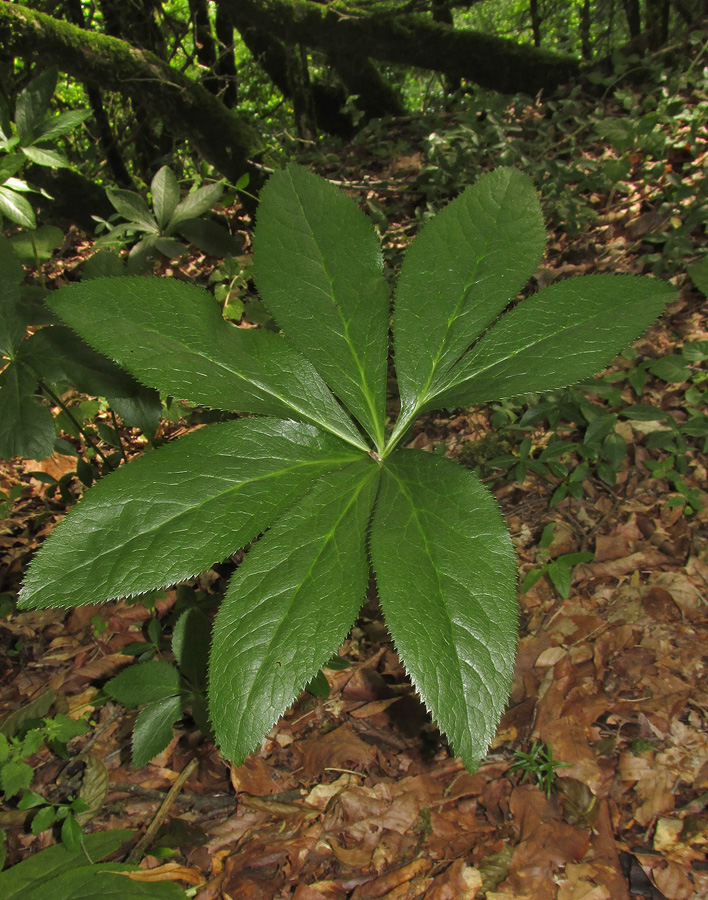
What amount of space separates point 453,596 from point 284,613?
0.81 feet

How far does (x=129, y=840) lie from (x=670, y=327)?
2737 millimetres

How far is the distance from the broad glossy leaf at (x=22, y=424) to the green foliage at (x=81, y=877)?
1.00 m

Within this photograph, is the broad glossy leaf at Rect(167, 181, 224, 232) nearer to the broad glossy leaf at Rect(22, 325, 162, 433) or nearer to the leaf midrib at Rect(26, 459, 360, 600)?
the broad glossy leaf at Rect(22, 325, 162, 433)

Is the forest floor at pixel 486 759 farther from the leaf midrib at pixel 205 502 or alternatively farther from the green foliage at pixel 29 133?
the green foliage at pixel 29 133

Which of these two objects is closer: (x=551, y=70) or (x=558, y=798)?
(x=558, y=798)

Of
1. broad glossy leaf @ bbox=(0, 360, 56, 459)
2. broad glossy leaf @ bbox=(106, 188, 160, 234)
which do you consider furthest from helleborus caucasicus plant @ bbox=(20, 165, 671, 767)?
broad glossy leaf @ bbox=(106, 188, 160, 234)

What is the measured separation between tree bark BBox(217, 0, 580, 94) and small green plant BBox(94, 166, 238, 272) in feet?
11.1

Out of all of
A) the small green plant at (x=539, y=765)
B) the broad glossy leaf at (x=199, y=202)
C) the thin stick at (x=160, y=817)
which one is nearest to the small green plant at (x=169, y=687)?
the thin stick at (x=160, y=817)

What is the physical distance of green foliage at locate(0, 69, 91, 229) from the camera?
1.95 meters

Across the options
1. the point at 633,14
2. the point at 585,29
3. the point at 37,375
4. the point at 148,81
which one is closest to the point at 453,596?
the point at 37,375

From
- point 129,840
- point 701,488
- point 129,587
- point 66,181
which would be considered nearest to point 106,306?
point 129,587

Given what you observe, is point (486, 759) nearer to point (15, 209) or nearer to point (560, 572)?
point (560, 572)

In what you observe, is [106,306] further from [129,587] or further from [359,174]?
[359,174]

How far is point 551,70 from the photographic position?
4.95 meters
